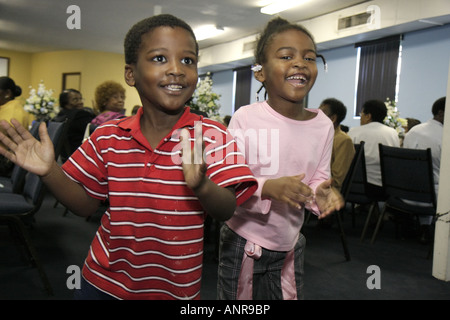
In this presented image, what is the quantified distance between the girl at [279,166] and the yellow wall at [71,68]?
11.3 m

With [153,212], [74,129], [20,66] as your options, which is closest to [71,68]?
[20,66]

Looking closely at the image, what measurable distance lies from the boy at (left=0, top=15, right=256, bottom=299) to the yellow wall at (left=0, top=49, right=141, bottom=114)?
450 inches

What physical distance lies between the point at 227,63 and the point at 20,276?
9.06 m

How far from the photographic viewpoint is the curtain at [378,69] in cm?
724

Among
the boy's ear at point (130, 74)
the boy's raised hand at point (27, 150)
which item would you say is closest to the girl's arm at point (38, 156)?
the boy's raised hand at point (27, 150)

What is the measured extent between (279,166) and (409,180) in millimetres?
2567

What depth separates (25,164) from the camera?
85 centimetres

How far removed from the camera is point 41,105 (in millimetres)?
5695

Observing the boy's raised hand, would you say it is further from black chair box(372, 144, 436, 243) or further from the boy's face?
black chair box(372, 144, 436, 243)

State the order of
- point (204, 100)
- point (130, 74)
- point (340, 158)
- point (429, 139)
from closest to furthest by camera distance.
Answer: point (130, 74), point (340, 158), point (204, 100), point (429, 139)

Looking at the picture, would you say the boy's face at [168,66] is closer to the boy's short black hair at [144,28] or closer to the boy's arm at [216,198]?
the boy's short black hair at [144,28]

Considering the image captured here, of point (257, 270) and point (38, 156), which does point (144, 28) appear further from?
point (257, 270)

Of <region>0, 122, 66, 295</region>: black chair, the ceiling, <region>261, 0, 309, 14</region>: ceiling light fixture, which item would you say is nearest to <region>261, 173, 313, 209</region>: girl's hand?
<region>0, 122, 66, 295</region>: black chair
